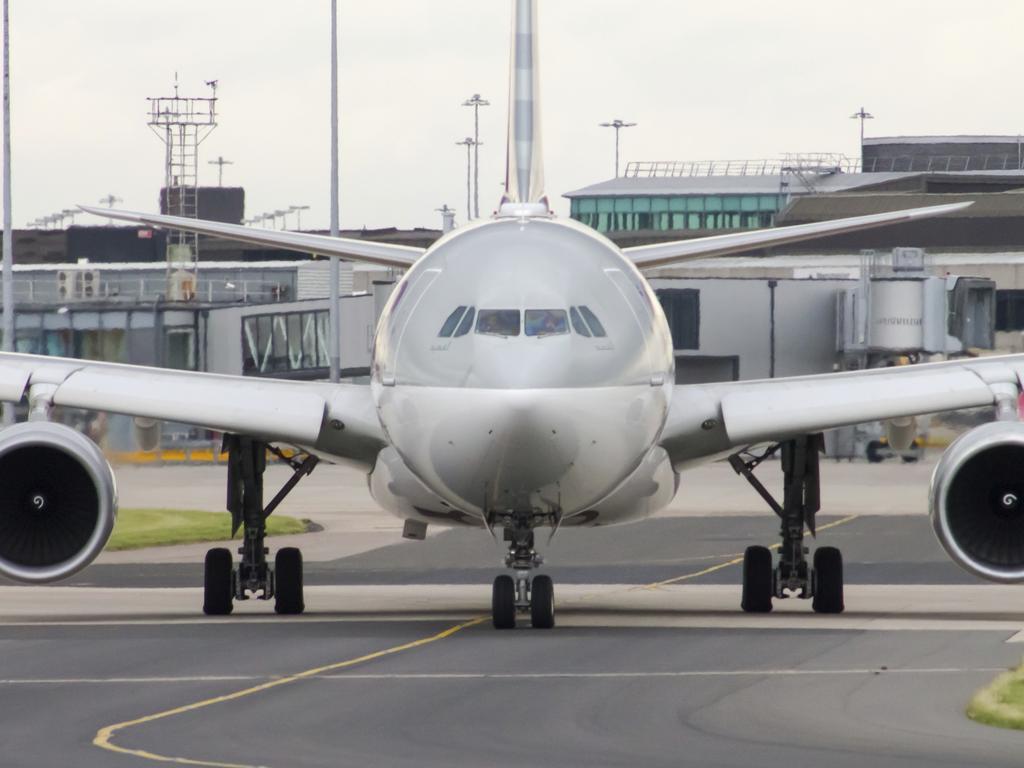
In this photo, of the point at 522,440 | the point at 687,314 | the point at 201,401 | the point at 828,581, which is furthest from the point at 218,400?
the point at 687,314

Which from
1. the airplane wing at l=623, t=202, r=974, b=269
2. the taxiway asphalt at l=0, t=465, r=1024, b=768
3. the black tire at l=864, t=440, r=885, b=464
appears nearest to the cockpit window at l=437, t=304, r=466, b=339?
the taxiway asphalt at l=0, t=465, r=1024, b=768

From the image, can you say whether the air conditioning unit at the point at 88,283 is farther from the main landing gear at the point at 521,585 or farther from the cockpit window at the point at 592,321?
the cockpit window at the point at 592,321

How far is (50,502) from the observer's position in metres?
21.2

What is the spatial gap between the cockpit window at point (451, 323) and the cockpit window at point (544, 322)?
639 millimetres

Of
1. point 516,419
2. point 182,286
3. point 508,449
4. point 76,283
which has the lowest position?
point 508,449

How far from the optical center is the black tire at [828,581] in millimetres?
23812

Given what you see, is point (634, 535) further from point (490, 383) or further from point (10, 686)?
point (10, 686)

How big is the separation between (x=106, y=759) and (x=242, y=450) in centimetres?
1075

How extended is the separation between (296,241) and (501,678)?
7.56 m

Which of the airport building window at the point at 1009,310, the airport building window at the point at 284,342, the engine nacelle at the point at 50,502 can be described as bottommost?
the engine nacelle at the point at 50,502

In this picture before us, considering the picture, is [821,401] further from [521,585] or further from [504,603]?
[504,603]

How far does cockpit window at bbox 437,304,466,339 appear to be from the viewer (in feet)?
65.5

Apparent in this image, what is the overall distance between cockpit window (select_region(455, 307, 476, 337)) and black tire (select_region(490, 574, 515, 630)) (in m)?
2.52

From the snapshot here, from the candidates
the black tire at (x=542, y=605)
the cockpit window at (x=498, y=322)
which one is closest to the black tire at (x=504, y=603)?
the black tire at (x=542, y=605)
